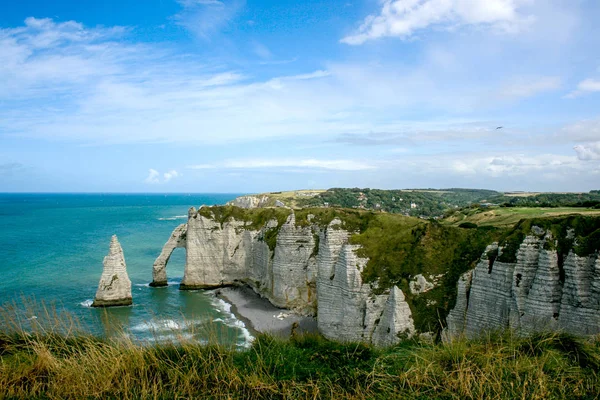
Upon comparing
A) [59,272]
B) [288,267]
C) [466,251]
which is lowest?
[59,272]

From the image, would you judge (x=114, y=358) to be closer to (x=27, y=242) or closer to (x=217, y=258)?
(x=217, y=258)

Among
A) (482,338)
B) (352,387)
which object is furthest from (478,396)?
(482,338)

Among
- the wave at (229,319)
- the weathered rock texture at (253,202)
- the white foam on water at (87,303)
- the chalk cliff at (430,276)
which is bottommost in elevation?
the wave at (229,319)

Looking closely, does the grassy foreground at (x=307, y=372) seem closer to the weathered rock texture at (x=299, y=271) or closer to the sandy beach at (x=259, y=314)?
the weathered rock texture at (x=299, y=271)

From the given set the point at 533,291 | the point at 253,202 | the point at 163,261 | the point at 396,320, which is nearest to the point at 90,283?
the point at 163,261

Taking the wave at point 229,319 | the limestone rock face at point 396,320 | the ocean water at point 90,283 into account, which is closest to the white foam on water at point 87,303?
the ocean water at point 90,283
